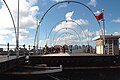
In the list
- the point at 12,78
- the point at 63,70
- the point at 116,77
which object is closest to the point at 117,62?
the point at 116,77

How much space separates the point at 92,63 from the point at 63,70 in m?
2.60

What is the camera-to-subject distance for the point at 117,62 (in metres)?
22.7

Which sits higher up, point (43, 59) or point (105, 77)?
point (43, 59)

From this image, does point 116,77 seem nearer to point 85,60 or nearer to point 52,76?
point 85,60

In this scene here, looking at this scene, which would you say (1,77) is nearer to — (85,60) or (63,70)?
(63,70)

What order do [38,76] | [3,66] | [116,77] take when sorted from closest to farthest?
1. [3,66]
2. [38,76]
3. [116,77]

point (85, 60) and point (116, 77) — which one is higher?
point (85, 60)

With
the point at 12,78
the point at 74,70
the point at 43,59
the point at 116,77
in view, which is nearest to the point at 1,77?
the point at 12,78

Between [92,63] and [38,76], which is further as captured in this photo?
[92,63]

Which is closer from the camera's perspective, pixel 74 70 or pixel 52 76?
pixel 52 76

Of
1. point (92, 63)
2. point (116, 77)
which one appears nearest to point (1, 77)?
point (92, 63)

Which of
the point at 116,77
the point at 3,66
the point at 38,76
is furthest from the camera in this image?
the point at 116,77

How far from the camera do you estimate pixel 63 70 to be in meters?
22.4

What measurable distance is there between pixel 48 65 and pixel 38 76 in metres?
4.34
